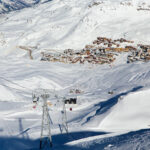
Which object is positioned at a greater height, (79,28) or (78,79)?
(79,28)

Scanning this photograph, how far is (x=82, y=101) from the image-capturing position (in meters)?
24.2

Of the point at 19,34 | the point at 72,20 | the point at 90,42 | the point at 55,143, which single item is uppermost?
the point at 72,20

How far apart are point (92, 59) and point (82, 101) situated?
23.9 metres

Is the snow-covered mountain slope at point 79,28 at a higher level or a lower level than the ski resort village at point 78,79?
higher

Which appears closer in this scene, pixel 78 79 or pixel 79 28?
pixel 78 79

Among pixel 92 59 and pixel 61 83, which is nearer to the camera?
pixel 61 83

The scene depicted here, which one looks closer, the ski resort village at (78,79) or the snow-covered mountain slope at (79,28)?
the ski resort village at (78,79)

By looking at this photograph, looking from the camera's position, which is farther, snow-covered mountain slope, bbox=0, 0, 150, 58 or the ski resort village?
snow-covered mountain slope, bbox=0, 0, 150, 58

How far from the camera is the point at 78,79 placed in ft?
120

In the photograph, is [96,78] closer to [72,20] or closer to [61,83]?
[61,83]

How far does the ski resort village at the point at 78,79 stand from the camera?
16016 millimetres

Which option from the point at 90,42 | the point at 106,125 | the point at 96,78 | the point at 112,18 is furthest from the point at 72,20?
the point at 106,125

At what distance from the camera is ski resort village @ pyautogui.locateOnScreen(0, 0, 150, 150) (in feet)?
52.5

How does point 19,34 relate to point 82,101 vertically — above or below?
above
